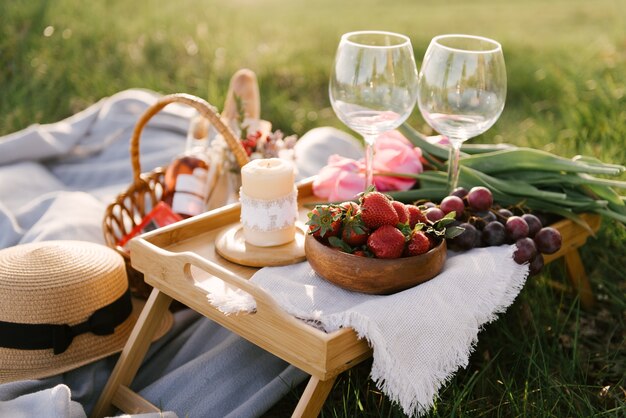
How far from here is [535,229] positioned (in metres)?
1.92

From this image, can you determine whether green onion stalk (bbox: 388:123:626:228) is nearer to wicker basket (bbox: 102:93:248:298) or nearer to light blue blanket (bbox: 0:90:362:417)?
wicker basket (bbox: 102:93:248:298)

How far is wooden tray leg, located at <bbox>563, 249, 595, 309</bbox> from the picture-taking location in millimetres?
2408

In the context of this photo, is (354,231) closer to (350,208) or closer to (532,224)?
(350,208)

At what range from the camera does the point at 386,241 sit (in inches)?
62.7

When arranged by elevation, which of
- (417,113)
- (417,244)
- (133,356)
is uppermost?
(417,244)

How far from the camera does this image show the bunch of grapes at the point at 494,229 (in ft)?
6.05

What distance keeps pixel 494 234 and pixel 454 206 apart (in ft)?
0.41

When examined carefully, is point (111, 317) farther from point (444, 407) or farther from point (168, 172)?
point (444, 407)

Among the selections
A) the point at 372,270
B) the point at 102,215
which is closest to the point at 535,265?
the point at 372,270

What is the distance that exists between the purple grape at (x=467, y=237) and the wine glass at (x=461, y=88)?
26 cm

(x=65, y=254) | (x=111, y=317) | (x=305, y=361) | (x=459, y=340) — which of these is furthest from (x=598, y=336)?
(x=65, y=254)

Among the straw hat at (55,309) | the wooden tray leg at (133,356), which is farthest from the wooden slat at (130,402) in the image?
the straw hat at (55,309)

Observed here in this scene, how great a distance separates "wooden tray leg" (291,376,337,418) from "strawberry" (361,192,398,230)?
0.35 meters

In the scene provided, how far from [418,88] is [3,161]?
1978 millimetres
